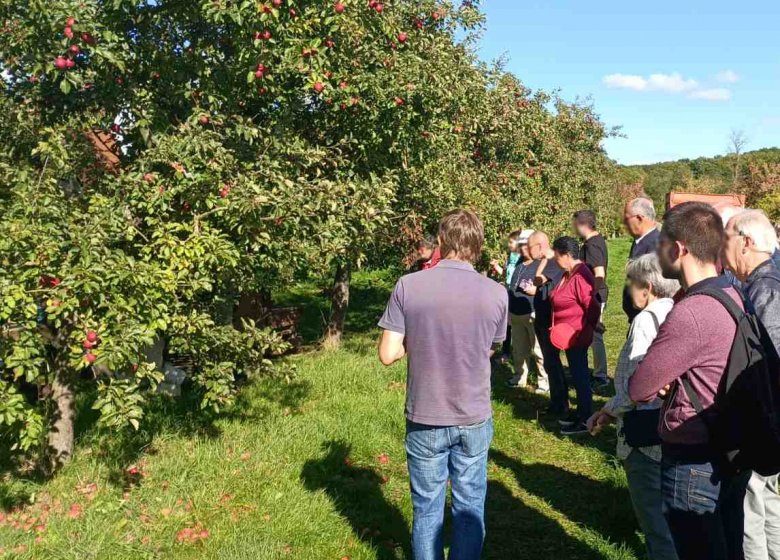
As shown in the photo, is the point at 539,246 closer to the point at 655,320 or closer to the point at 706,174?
the point at 655,320

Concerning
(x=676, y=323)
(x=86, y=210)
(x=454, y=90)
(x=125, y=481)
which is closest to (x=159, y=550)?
(x=125, y=481)

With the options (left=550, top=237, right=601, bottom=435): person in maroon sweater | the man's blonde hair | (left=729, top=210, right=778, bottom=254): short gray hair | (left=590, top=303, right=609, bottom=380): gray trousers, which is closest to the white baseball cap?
(left=590, top=303, right=609, bottom=380): gray trousers

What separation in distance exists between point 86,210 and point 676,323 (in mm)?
4256

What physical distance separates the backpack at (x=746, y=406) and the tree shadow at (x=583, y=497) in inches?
78.4

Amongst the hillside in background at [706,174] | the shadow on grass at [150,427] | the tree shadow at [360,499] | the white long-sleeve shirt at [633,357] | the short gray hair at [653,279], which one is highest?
the hillside in background at [706,174]

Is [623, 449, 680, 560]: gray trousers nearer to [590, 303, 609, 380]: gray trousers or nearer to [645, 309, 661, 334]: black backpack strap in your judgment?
Answer: [645, 309, 661, 334]: black backpack strap

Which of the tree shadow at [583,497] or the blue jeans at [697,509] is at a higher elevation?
the blue jeans at [697,509]

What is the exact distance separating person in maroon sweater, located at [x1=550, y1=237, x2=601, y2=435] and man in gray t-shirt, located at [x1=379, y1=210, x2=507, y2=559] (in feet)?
9.69

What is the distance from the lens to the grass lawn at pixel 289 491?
4.07 metres

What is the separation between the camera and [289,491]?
473 centimetres

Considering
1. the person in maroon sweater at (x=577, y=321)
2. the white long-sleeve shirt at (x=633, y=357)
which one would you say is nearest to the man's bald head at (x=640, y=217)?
the person in maroon sweater at (x=577, y=321)

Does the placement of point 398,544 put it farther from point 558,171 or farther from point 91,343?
point 558,171

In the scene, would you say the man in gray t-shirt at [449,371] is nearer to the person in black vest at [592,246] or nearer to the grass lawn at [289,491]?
the grass lawn at [289,491]

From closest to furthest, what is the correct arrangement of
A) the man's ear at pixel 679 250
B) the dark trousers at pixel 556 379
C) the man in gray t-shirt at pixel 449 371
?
the man's ear at pixel 679 250, the man in gray t-shirt at pixel 449 371, the dark trousers at pixel 556 379
